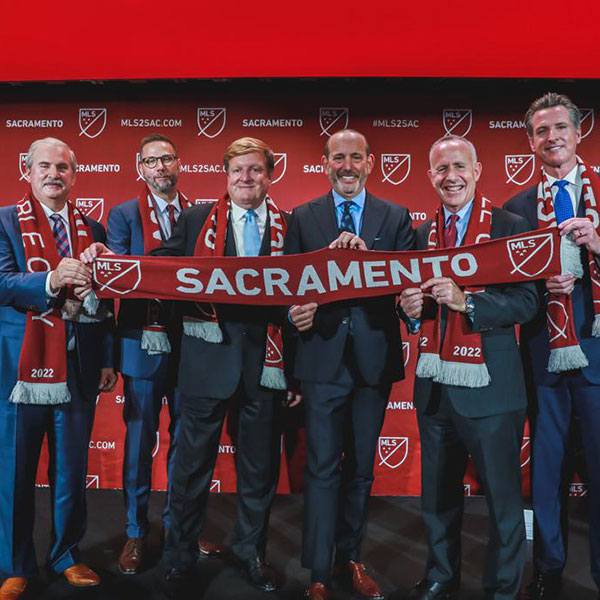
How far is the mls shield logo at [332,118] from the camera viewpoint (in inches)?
150

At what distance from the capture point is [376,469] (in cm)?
390

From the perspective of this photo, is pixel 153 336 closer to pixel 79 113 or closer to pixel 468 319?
pixel 468 319

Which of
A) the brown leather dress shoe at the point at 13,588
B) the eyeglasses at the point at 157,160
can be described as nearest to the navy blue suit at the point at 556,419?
the eyeglasses at the point at 157,160

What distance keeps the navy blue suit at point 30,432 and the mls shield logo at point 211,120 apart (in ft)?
5.28

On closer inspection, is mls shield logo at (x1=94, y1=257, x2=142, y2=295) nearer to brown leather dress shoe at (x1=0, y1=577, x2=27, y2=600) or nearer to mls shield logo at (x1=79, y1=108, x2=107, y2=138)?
brown leather dress shoe at (x1=0, y1=577, x2=27, y2=600)

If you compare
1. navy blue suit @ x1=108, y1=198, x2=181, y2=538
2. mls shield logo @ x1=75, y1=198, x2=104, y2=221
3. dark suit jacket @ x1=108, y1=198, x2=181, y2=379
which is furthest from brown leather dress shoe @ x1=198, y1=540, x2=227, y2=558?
mls shield logo @ x1=75, y1=198, x2=104, y2=221

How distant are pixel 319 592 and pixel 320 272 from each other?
1.34m

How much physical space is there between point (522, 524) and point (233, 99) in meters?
3.06

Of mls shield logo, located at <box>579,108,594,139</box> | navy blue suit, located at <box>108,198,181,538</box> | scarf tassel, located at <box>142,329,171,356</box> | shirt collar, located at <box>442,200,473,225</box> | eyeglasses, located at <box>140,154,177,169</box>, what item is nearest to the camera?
shirt collar, located at <box>442,200,473,225</box>

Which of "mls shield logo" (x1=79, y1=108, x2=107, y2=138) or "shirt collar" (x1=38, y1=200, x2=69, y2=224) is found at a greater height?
"mls shield logo" (x1=79, y1=108, x2=107, y2=138)

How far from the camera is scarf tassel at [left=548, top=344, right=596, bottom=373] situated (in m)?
2.36

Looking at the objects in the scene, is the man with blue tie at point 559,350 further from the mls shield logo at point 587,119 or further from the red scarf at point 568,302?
the mls shield logo at point 587,119

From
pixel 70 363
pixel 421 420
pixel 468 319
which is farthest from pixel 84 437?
pixel 468 319

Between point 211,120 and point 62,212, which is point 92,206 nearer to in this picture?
point 211,120
